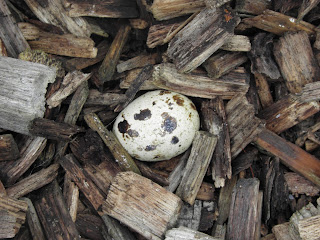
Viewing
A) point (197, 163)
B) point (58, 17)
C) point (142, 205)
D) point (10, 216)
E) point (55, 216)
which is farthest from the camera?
point (58, 17)

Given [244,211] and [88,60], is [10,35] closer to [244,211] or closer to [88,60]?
[88,60]

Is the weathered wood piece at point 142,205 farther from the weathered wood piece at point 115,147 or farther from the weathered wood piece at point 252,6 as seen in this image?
the weathered wood piece at point 252,6

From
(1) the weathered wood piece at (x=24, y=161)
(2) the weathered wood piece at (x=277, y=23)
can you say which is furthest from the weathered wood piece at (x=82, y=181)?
(2) the weathered wood piece at (x=277, y=23)

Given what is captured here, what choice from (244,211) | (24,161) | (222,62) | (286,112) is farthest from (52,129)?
(286,112)

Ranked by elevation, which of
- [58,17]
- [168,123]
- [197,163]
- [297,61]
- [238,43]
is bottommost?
[197,163]

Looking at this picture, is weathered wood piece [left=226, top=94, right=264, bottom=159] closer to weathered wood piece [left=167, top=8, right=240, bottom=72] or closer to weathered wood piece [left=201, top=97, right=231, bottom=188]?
weathered wood piece [left=201, top=97, right=231, bottom=188]

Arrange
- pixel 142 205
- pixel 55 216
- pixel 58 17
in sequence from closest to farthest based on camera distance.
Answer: pixel 142 205 → pixel 55 216 → pixel 58 17

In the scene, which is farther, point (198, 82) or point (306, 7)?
point (198, 82)
